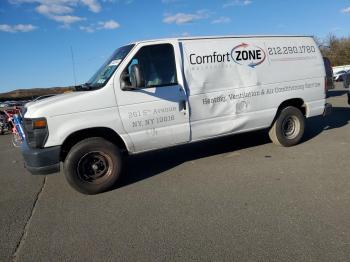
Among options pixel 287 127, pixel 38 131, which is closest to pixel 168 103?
pixel 38 131

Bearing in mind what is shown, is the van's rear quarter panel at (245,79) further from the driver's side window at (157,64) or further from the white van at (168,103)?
the driver's side window at (157,64)

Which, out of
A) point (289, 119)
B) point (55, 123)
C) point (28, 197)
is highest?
point (55, 123)

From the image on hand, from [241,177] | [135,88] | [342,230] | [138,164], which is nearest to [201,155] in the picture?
[138,164]

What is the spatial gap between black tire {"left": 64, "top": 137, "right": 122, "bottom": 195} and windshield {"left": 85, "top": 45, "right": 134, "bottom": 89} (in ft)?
3.18

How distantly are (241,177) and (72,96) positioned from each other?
2919 millimetres

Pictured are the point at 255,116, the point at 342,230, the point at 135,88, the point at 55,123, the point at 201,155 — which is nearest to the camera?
the point at 342,230

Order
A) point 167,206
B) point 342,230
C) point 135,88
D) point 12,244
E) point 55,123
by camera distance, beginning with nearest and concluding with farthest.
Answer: point 342,230, point 12,244, point 167,206, point 55,123, point 135,88

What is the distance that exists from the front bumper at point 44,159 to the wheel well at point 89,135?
0.26 meters

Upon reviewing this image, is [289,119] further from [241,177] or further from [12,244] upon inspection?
[12,244]

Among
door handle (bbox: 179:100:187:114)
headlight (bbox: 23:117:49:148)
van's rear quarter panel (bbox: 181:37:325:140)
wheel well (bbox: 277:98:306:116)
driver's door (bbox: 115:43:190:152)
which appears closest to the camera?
headlight (bbox: 23:117:49:148)

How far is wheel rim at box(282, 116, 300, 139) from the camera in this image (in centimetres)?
776

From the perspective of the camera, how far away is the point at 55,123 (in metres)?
5.39

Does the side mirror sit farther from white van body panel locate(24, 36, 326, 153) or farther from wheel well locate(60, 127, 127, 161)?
wheel well locate(60, 127, 127, 161)

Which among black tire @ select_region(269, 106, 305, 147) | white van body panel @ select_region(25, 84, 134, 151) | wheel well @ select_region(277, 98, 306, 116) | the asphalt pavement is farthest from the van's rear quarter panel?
white van body panel @ select_region(25, 84, 134, 151)
